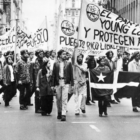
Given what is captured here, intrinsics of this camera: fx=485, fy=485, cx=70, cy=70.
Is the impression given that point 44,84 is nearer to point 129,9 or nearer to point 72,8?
point 129,9

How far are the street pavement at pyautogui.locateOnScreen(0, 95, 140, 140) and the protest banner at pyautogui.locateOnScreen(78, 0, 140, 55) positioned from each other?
1795mm

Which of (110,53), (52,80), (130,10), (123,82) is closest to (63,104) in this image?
(52,80)

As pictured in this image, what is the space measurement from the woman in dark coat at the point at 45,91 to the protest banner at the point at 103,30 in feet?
5.01

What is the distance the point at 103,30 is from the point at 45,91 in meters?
2.23

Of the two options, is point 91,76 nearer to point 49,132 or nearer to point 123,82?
point 123,82

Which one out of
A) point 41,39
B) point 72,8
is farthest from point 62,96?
point 72,8

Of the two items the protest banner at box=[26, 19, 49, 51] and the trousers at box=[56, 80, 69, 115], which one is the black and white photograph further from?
the protest banner at box=[26, 19, 49, 51]

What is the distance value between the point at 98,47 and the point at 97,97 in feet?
4.46

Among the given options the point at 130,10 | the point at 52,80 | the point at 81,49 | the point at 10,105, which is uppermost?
the point at 130,10

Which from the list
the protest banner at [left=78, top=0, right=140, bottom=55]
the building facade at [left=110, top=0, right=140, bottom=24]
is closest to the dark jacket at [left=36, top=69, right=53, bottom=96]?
the protest banner at [left=78, top=0, right=140, bottom=55]

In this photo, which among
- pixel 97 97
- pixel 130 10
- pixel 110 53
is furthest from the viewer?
pixel 130 10

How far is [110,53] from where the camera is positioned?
591 inches

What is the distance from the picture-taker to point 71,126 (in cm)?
1045

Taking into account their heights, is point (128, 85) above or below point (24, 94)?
above
